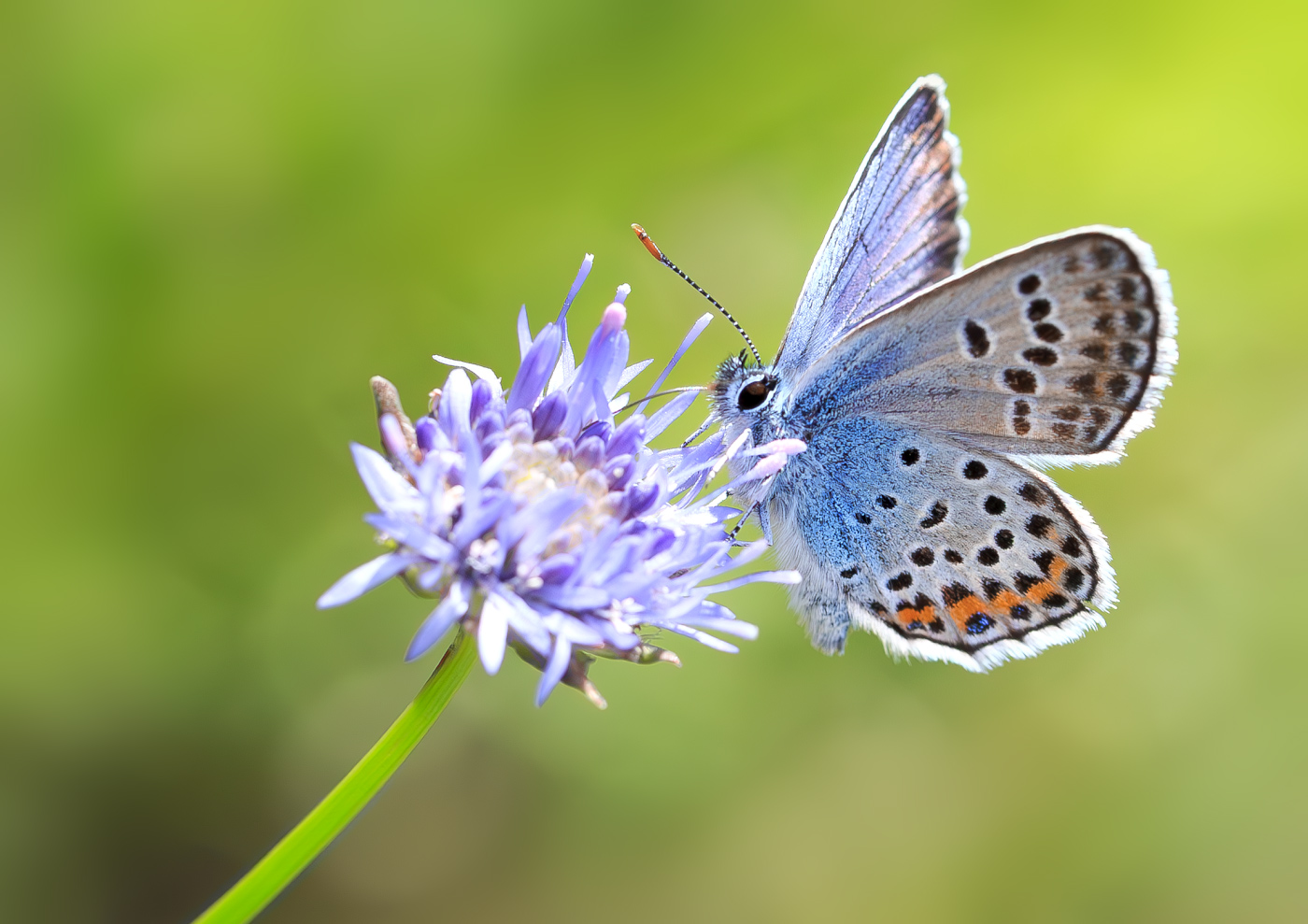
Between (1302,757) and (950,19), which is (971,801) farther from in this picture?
(950,19)

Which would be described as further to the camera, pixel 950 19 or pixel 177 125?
pixel 950 19

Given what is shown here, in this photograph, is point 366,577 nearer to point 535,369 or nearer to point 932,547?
point 535,369

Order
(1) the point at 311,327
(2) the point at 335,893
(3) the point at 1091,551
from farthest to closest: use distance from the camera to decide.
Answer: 1. (1) the point at 311,327
2. (2) the point at 335,893
3. (3) the point at 1091,551

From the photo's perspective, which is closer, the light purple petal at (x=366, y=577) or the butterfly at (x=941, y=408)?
the light purple petal at (x=366, y=577)

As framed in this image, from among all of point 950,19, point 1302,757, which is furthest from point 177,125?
point 1302,757

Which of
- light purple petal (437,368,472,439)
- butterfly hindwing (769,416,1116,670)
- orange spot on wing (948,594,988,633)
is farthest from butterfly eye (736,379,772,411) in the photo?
light purple petal (437,368,472,439)

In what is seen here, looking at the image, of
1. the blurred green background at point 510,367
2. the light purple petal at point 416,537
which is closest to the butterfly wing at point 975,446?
the blurred green background at point 510,367

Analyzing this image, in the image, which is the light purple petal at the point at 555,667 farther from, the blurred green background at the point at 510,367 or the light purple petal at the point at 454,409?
the blurred green background at the point at 510,367
